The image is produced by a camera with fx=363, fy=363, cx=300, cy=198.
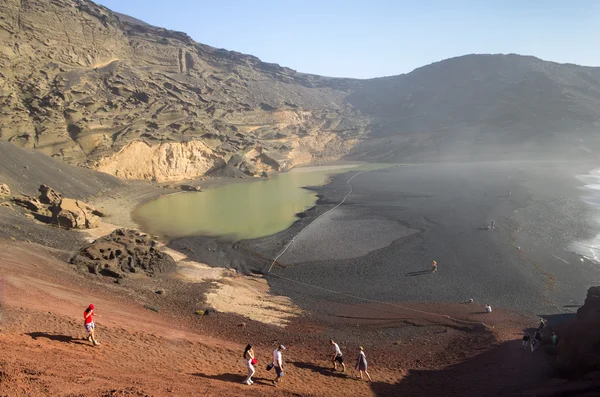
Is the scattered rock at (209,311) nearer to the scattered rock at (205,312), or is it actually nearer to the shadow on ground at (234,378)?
the scattered rock at (205,312)

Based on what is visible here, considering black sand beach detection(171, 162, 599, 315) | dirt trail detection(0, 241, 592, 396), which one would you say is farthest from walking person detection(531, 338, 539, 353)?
black sand beach detection(171, 162, 599, 315)

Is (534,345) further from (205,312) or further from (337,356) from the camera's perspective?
A: (205,312)

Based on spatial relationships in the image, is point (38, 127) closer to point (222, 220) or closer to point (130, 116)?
point (130, 116)

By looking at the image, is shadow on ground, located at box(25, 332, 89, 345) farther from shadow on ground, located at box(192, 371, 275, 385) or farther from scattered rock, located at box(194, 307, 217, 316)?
scattered rock, located at box(194, 307, 217, 316)

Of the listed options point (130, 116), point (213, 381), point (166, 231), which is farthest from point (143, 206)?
point (213, 381)

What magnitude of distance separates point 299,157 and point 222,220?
48107mm

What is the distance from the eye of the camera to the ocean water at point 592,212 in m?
24.5

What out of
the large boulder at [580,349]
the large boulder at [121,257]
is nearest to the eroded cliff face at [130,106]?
the large boulder at [121,257]

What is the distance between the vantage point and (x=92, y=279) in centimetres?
1672

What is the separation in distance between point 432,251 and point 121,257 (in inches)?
760

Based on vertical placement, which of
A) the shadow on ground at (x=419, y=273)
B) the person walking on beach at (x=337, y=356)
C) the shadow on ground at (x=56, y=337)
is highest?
the shadow on ground at (x=56, y=337)

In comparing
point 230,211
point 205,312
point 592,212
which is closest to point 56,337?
point 205,312

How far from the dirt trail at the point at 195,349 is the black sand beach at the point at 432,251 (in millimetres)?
2604

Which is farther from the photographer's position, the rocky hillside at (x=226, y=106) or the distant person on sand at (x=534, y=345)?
the rocky hillside at (x=226, y=106)
